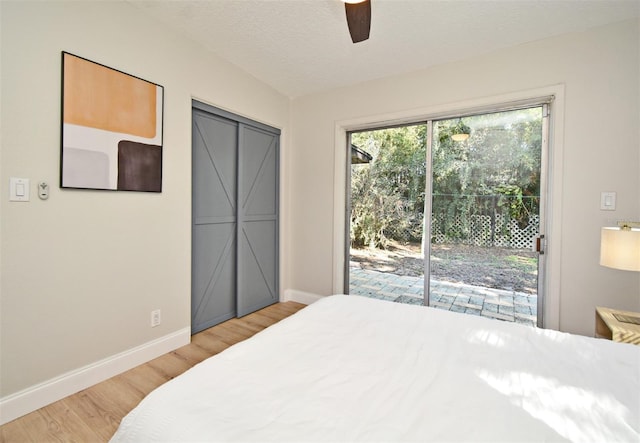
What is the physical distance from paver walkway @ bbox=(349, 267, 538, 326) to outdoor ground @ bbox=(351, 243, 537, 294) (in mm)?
66

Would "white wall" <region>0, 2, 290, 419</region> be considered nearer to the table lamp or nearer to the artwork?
the artwork

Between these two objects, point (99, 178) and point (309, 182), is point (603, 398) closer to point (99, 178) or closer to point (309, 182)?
point (99, 178)

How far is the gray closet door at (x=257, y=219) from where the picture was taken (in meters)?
3.21

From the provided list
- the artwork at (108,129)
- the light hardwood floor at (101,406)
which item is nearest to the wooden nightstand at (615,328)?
the light hardwood floor at (101,406)

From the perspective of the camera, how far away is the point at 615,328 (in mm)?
1690

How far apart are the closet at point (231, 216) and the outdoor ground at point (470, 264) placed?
1425 millimetres

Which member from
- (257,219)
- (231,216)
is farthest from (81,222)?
(257,219)

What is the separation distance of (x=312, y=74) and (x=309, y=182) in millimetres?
1215

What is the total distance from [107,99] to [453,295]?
3377 millimetres

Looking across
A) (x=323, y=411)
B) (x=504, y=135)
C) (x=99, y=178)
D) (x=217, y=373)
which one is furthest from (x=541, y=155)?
(x=99, y=178)

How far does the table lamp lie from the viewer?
1.68 metres

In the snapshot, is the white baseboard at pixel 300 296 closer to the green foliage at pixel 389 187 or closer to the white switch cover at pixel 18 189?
the green foliage at pixel 389 187

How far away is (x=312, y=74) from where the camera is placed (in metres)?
3.11

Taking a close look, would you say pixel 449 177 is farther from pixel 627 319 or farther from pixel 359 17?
pixel 359 17
